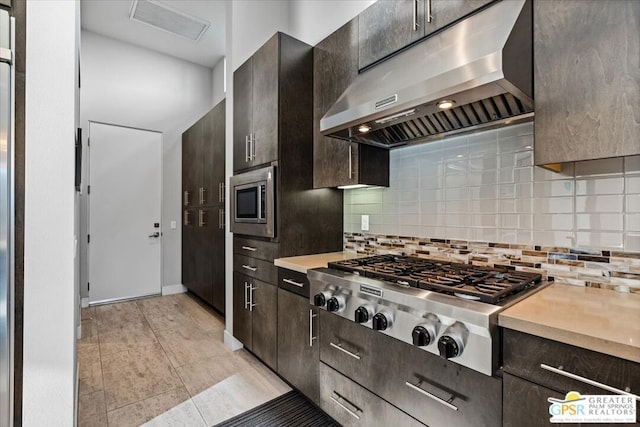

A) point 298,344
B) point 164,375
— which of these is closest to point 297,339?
point 298,344

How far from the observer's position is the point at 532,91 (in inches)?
50.1

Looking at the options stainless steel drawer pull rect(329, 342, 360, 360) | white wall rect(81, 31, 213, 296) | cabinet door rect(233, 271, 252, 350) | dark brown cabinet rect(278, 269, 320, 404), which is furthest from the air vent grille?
white wall rect(81, 31, 213, 296)

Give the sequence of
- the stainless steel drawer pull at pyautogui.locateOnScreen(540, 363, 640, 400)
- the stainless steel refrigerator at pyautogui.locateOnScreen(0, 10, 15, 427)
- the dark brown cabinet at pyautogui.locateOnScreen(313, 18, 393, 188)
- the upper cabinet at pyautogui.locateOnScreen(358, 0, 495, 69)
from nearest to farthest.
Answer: the stainless steel drawer pull at pyautogui.locateOnScreen(540, 363, 640, 400), the stainless steel refrigerator at pyautogui.locateOnScreen(0, 10, 15, 427), the upper cabinet at pyautogui.locateOnScreen(358, 0, 495, 69), the dark brown cabinet at pyautogui.locateOnScreen(313, 18, 393, 188)

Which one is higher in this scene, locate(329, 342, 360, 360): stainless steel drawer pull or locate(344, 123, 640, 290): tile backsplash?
locate(344, 123, 640, 290): tile backsplash

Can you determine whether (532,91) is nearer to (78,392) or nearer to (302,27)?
(302,27)

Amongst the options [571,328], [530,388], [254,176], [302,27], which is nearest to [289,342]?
[254,176]

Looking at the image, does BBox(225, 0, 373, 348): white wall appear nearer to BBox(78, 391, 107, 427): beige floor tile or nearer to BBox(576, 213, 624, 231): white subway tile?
BBox(78, 391, 107, 427): beige floor tile

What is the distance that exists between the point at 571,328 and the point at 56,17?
221cm

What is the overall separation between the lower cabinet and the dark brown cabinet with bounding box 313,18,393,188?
2.98ft

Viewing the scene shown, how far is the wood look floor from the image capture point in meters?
1.93

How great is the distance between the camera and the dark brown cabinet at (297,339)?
1842 millimetres

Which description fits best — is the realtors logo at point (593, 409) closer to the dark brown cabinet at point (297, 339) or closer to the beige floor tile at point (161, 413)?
the dark brown cabinet at point (297, 339)

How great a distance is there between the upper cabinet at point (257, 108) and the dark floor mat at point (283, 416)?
1.63m

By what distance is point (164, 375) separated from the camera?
2363 mm
